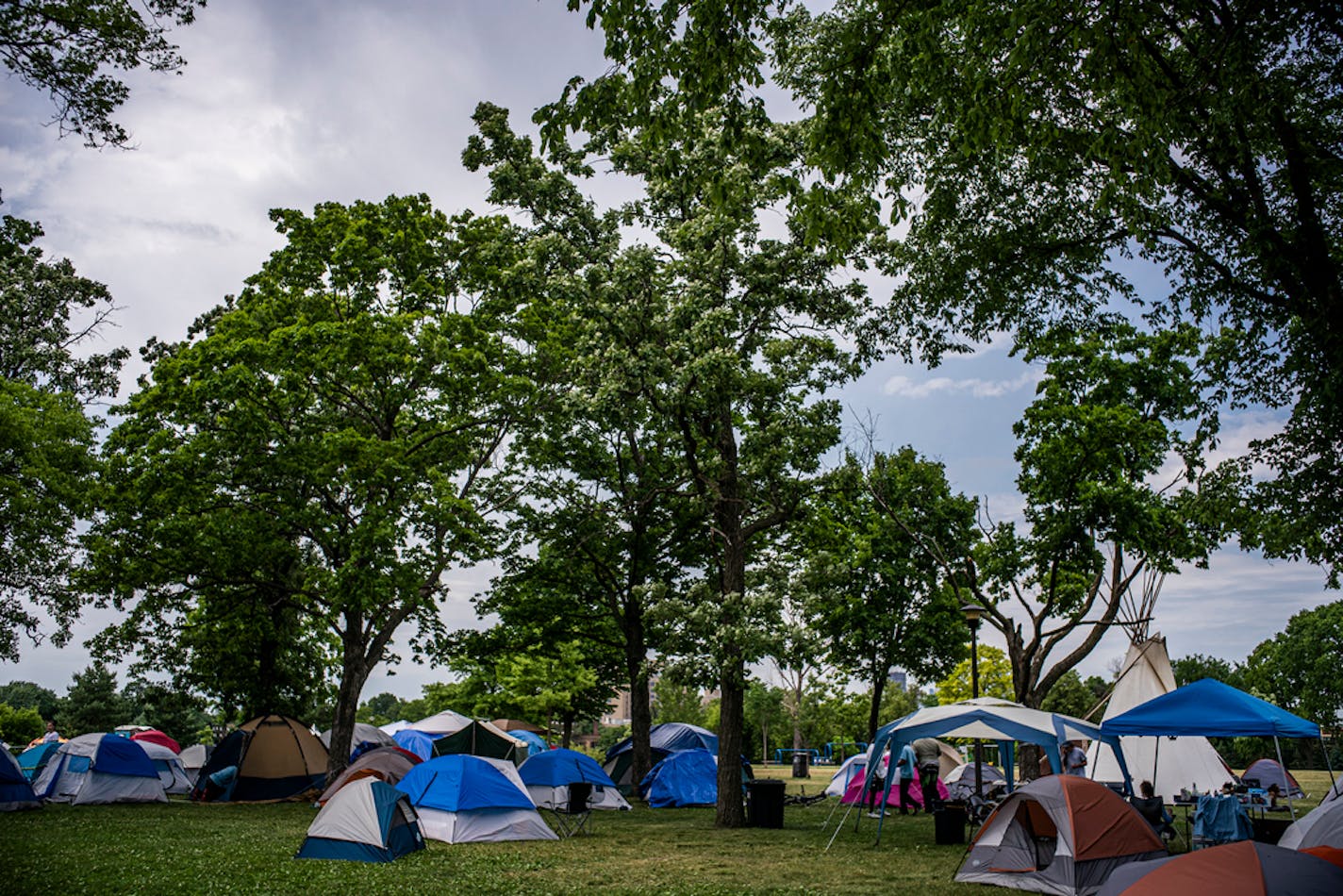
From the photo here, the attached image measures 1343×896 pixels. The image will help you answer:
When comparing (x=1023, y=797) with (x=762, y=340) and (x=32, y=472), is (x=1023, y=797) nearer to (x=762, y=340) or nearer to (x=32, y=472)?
(x=762, y=340)

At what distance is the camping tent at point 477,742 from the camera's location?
23.1 m

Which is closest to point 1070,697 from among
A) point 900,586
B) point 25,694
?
point 900,586

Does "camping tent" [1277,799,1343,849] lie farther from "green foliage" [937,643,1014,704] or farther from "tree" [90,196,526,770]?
"green foliage" [937,643,1014,704]

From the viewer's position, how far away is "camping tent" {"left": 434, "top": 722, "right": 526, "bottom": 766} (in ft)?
75.9

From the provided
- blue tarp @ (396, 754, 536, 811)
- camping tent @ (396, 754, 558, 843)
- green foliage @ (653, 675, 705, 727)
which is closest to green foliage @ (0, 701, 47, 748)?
green foliage @ (653, 675, 705, 727)

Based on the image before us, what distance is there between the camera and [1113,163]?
29.2 feet

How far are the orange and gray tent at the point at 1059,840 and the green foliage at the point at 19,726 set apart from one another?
159ft

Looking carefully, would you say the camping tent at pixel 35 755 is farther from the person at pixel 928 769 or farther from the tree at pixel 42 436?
the person at pixel 928 769

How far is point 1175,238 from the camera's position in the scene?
13.6 meters

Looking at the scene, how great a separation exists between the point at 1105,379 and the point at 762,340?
10.9m

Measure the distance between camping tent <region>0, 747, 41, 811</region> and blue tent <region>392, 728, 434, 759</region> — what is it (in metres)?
8.82

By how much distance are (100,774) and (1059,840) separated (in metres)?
20.5

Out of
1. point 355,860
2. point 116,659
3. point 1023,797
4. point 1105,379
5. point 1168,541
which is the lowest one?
point 355,860

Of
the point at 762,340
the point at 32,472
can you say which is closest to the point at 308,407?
the point at 32,472
